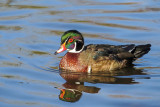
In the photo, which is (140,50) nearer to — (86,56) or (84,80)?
(86,56)

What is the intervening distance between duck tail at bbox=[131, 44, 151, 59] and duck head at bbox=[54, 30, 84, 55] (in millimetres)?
1566

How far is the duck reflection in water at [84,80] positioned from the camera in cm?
966

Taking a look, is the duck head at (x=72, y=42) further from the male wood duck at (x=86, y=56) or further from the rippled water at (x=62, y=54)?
the rippled water at (x=62, y=54)

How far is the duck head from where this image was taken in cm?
1151

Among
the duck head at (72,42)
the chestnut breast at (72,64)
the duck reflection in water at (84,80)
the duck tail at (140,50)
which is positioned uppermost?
the duck head at (72,42)

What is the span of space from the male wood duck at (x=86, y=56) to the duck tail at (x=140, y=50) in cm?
50

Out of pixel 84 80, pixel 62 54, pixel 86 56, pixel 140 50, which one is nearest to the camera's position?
pixel 84 80

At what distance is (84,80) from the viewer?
35.3 feet

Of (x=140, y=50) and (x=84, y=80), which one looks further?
(x=140, y=50)

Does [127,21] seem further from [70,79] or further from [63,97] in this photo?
[63,97]

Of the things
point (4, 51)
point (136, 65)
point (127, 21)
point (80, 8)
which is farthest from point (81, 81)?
point (80, 8)

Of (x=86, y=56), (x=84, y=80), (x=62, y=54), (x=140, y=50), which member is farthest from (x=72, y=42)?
(x=140, y=50)

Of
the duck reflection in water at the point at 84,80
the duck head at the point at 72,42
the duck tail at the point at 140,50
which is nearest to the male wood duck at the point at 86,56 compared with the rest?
the duck head at the point at 72,42

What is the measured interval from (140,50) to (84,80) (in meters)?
2.29
